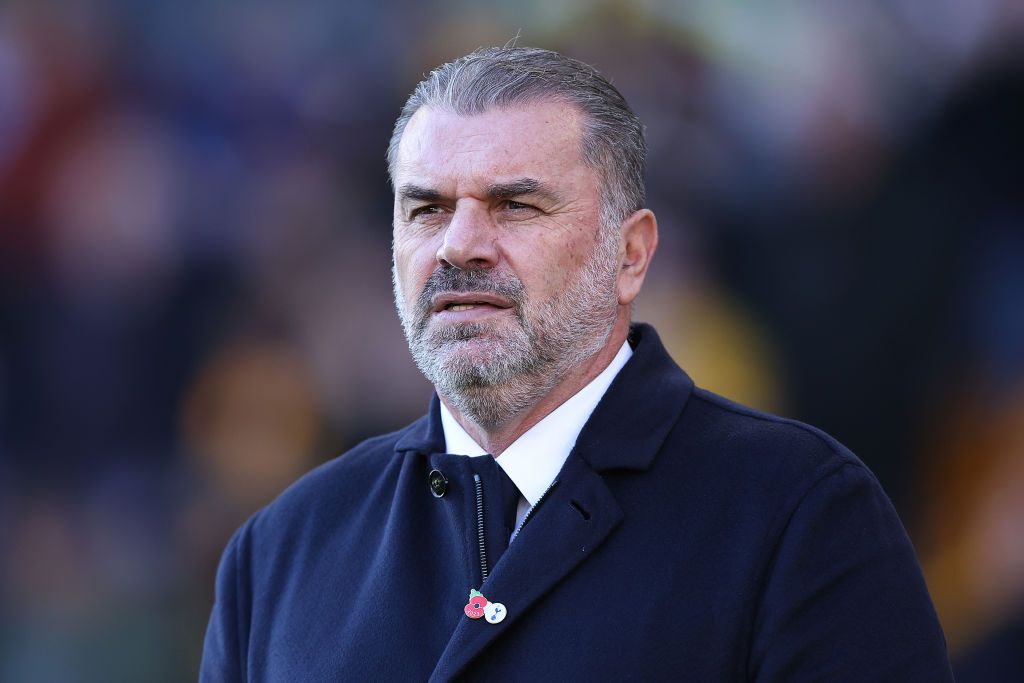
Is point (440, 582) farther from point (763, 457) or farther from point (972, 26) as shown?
point (972, 26)

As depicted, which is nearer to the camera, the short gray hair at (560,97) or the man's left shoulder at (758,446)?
the man's left shoulder at (758,446)

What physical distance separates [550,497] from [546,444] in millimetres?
137

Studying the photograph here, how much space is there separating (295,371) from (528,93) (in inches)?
131

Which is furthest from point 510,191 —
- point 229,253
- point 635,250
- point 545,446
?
point 229,253

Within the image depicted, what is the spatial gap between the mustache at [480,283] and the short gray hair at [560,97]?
0.26m

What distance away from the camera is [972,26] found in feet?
16.0

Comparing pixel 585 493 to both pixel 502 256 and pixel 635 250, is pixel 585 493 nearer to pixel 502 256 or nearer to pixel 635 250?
pixel 502 256

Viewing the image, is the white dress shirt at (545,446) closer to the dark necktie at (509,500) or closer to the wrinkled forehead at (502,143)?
the dark necktie at (509,500)

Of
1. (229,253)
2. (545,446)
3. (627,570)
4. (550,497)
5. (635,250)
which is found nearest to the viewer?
(627,570)

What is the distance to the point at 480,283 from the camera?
2277mm

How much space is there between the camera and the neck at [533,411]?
2.38 metres

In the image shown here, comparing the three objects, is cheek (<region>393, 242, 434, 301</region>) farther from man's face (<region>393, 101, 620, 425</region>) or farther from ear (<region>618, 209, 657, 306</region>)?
ear (<region>618, 209, 657, 306</region>)

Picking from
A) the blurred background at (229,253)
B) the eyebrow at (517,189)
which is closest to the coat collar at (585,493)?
the eyebrow at (517,189)

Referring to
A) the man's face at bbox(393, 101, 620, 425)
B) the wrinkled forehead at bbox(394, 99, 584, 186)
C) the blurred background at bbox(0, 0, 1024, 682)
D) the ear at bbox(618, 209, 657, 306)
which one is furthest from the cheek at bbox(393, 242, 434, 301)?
the blurred background at bbox(0, 0, 1024, 682)
